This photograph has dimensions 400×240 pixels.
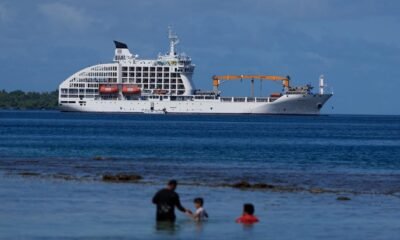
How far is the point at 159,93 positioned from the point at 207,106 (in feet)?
28.5

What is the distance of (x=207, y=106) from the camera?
167125mm

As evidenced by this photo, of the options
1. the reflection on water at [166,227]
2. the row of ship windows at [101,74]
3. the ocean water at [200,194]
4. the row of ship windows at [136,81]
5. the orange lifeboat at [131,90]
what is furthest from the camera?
the row of ship windows at [101,74]

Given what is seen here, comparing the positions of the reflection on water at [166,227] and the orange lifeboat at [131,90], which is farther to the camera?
the orange lifeboat at [131,90]

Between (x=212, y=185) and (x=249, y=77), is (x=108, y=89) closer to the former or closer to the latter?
(x=249, y=77)

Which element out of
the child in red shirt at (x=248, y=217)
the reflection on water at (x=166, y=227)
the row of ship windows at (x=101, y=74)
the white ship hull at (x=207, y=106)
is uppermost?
the row of ship windows at (x=101, y=74)

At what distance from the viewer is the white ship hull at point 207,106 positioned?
167m

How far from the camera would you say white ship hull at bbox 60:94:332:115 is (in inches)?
6560

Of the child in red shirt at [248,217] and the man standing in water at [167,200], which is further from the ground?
the man standing in water at [167,200]

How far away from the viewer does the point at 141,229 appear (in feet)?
71.5

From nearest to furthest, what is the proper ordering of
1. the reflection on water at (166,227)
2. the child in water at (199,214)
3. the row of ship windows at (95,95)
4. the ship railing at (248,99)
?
1. the reflection on water at (166,227)
2. the child in water at (199,214)
3. the ship railing at (248,99)
4. the row of ship windows at (95,95)

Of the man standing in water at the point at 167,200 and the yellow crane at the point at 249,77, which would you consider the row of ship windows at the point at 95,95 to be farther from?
the man standing in water at the point at 167,200

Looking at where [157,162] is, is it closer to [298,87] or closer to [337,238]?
[337,238]

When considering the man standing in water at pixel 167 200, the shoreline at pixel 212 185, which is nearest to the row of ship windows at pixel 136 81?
the shoreline at pixel 212 185

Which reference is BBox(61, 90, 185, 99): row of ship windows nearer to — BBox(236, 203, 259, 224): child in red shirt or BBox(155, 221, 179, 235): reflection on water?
BBox(236, 203, 259, 224): child in red shirt
